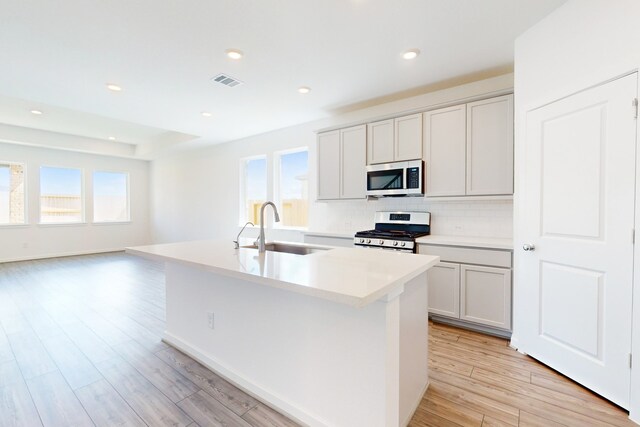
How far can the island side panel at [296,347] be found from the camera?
139 cm

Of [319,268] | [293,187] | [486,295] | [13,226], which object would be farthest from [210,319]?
[13,226]

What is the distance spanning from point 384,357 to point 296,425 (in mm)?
775

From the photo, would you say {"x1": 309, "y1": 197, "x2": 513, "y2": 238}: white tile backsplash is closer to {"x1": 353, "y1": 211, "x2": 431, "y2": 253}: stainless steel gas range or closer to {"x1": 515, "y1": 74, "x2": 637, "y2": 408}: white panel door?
{"x1": 353, "y1": 211, "x2": 431, "y2": 253}: stainless steel gas range

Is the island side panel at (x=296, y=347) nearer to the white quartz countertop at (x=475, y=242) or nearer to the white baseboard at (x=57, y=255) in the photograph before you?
the white quartz countertop at (x=475, y=242)

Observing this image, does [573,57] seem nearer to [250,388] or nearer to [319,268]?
[319,268]

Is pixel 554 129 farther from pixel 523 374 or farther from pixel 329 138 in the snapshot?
pixel 329 138

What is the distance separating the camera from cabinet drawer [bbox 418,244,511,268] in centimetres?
269

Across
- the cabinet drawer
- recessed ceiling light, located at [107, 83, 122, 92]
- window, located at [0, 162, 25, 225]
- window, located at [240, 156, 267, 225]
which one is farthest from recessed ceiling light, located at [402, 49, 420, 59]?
window, located at [0, 162, 25, 225]

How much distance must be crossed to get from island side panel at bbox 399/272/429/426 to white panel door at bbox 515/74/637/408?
1126 millimetres

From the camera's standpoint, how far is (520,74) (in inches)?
99.0

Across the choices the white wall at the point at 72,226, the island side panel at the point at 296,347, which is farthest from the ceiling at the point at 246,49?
the white wall at the point at 72,226

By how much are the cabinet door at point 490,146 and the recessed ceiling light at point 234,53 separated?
2393mm

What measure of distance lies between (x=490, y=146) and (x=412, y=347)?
2.26 metres

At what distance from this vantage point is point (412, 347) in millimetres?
1706
